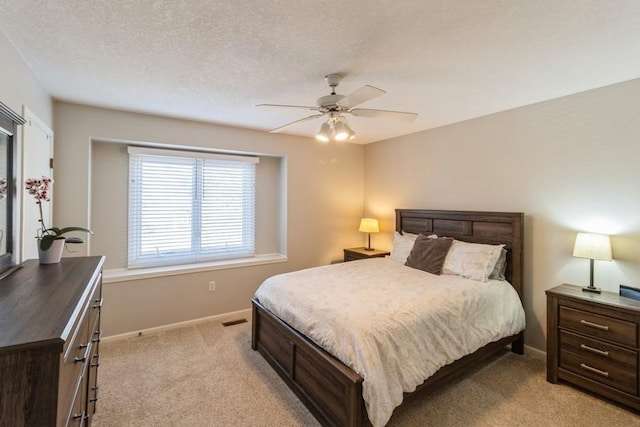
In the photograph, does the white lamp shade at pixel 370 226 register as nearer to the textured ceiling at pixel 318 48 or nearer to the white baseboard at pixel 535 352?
the textured ceiling at pixel 318 48

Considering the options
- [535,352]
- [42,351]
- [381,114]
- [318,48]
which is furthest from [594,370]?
[42,351]

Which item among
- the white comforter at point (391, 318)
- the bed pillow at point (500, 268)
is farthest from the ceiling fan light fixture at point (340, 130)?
the bed pillow at point (500, 268)

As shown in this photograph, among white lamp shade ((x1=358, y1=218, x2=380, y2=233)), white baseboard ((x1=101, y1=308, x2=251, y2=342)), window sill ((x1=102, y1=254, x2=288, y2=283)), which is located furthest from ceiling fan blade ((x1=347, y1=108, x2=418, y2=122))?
white baseboard ((x1=101, y1=308, x2=251, y2=342))

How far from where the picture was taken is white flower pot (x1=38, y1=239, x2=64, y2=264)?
1895 millimetres

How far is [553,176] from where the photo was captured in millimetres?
2828

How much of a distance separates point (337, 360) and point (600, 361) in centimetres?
207

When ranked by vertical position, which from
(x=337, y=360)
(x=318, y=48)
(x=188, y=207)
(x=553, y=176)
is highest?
(x=318, y=48)

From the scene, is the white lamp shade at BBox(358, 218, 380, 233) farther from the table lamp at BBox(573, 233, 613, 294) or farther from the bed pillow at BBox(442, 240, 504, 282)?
the table lamp at BBox(573, 233, 613, 294)

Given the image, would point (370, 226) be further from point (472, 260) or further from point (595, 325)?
point (595, 325)

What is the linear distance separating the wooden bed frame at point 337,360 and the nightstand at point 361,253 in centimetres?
67

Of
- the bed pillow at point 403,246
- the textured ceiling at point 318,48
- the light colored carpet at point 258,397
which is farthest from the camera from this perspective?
the bed pillow at point 403,246

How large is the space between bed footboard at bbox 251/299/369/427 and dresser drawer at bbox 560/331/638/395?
1.90 m

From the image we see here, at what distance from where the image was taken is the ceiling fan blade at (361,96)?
192 centimetres

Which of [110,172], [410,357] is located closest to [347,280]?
[410,357]
